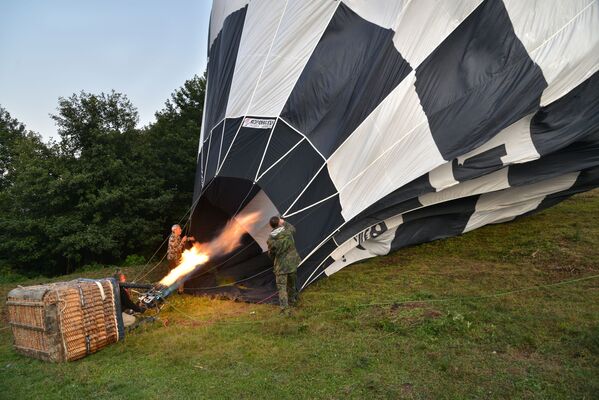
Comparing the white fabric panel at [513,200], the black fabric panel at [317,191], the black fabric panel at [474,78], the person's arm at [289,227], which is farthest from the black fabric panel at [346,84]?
the white fabric panel at [513,200]

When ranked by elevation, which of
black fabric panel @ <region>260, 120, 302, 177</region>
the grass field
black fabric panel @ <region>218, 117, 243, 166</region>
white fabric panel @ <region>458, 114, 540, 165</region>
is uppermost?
black fabric panel @ <region>218, 117, 243, 166</region>

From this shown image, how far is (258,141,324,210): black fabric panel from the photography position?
20.3 feet

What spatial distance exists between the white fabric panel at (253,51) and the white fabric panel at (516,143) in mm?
3607

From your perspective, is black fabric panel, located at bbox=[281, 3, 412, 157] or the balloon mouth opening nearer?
black fabric panel, located at bbox=[281, 3, 412, 157]

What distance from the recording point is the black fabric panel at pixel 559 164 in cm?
770

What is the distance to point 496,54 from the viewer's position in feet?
21.5

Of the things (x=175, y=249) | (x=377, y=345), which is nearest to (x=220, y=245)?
(x=175, y=249)

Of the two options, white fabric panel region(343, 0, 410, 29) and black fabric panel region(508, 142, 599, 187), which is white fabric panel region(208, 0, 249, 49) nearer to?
white fabric panel region(343, 0, 410, 29)

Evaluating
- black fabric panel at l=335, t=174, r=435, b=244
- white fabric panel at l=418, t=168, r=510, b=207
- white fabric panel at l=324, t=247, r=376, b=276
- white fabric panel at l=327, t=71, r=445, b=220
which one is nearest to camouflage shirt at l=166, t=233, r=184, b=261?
white fabric panel at l=324, t=247, r=376, b=276

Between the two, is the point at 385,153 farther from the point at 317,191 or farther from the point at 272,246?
the point at 272,246

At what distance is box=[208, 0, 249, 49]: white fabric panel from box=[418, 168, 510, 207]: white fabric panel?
473 cm

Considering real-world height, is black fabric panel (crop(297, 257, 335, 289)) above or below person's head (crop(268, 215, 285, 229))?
below

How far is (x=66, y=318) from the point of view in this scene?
4.77 meters

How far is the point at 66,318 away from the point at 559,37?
25.2ft
